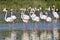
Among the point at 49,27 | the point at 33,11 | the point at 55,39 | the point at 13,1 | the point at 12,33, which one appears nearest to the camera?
the point at 55,39

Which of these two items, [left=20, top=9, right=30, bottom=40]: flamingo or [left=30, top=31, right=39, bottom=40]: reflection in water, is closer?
[left=30, top=31, right=39, bottom=40]: reflection in water

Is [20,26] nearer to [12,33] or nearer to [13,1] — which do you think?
[12,33]

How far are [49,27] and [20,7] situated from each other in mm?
2871

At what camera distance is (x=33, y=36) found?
9773 mm

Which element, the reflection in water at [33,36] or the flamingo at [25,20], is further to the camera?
the flamingo at [25,20]

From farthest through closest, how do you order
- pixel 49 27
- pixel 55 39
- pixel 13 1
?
pixel 13 1, pixel 49 27, pixel 55 39

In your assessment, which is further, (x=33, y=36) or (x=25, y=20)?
(x=25, y=20)

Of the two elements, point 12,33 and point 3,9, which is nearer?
point 12,33

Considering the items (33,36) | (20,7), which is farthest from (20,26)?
(20,7)

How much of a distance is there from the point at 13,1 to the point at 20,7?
604mm

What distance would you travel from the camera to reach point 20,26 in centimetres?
1127

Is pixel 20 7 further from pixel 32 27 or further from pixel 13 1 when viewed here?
pixel 32 27

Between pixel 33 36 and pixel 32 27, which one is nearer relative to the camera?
pixel 33 36

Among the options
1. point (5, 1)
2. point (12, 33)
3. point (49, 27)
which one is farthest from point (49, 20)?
point (5, 1)
